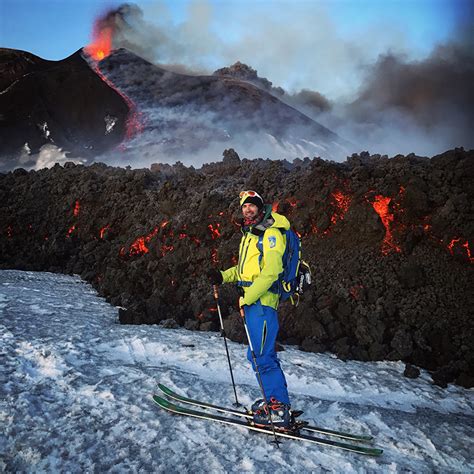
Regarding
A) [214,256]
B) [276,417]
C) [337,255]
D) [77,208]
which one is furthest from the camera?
[77,208]

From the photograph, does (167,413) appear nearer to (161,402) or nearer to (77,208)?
(161,402)

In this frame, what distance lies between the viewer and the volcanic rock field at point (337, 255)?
705cm

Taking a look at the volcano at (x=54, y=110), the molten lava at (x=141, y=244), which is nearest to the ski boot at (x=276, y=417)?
the molten lava at (x=141, y=244)

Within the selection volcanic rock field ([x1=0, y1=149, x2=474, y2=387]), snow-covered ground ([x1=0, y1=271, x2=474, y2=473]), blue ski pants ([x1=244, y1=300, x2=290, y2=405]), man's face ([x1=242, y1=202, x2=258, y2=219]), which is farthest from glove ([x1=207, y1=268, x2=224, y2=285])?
volcanic rock field ([x1=0, y1=149, x2=474, y2=387])

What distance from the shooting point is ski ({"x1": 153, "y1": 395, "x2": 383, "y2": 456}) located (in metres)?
3.86

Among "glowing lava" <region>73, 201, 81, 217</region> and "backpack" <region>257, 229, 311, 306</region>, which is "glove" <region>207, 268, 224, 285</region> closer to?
"backpack" <region>257, 229, 311, 306</region>

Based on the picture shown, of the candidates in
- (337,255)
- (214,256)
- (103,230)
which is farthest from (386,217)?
(103,230)

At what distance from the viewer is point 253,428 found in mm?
3975

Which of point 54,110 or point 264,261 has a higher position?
point 54,110

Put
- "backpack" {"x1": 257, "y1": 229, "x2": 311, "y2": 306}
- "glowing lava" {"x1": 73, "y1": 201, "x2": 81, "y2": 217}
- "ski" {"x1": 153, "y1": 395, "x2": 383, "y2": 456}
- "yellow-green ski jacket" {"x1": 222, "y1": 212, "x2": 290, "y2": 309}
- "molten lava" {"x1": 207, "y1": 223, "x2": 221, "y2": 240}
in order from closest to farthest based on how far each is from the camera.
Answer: "yellow-green ski jacket" {"x1": 222, "y1": 212, "x2": 290, "y2": 309}
"ski" {"x1": 153, "y1": 395, "x2": 383, "y2": 456}
"backpack" {"x1": 257, "y1": 229, "x2": 311, "y2": 306}
"molten lava" {"x1": 207, "y1": 223, "x2": 221, "y2": 240}
"glowing lava" {"x1": 73, "y1": 201, "x2": 81, "y2": 217}

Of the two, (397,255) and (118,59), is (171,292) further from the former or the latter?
(118,59)

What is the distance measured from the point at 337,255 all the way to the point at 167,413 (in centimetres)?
539

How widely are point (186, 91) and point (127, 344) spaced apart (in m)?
37.7

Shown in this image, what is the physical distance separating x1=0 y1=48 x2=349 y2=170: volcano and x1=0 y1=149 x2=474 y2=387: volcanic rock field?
20.2 meters
